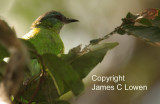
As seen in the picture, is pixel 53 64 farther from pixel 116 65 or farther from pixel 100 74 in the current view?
pixel 116 65

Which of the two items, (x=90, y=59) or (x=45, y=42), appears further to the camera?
(x=45, y=42)

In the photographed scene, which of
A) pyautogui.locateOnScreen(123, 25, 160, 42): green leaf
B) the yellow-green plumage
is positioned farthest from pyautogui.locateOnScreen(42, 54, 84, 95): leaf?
the yellow-green plumage

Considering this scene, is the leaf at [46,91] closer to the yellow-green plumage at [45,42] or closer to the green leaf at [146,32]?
the green leaf at [146,32]

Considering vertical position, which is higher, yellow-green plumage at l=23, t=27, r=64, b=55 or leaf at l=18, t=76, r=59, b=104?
leaf at l=18, t=76, r=59, b=104

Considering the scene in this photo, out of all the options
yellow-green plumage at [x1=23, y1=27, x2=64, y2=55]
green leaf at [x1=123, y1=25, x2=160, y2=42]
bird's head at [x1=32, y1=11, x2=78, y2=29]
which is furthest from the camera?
bird's head at [x1=32, y1=11, x2=78, y2=29]

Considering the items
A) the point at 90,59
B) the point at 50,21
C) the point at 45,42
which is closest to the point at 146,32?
the point at 90,59

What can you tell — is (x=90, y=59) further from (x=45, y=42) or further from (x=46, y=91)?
(x=45, y=42)

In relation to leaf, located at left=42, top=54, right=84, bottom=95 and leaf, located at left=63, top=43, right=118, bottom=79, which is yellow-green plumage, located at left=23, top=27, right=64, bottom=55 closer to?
leaf, located at left=63, top=43, right=118, bottom=79
